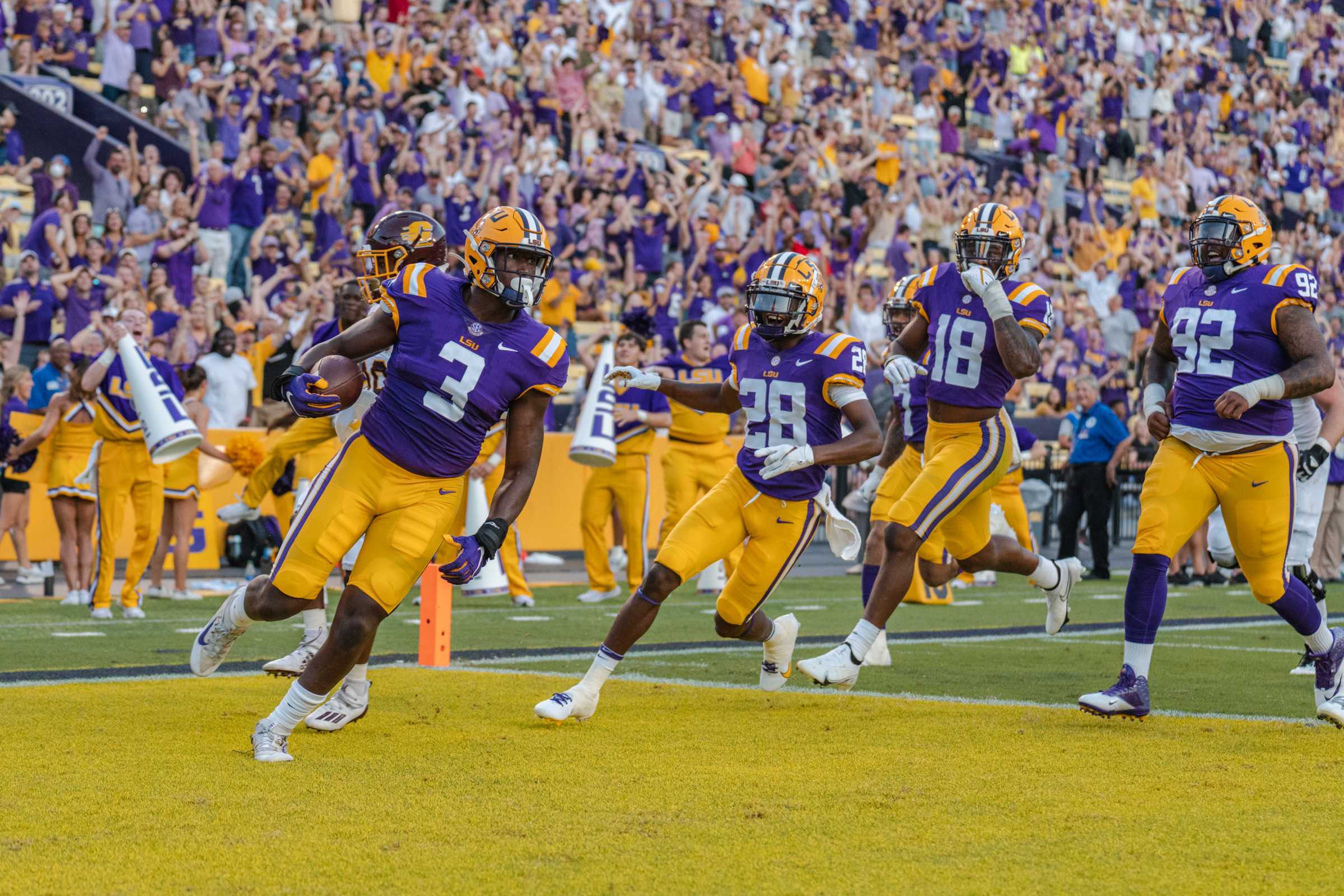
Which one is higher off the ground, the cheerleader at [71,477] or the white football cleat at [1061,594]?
the white football cleat at [1061,594]

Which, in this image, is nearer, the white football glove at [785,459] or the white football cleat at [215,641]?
the white football cleat at [215,641]

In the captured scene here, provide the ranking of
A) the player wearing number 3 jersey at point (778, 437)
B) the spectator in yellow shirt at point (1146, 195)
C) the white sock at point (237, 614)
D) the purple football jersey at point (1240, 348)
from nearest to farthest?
1. the white sock at point (237, 614)
2. the purple football jersey at point (1240, 348)
3. the player wearing number 3 jersey at point (778, 437)
4. the spectator in yellow shirt at point (1146, 195)

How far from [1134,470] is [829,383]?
12.9 metres

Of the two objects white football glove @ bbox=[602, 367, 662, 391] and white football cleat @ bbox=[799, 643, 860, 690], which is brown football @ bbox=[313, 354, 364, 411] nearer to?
white football glove @ bbox=[602, 367, 662, 391]

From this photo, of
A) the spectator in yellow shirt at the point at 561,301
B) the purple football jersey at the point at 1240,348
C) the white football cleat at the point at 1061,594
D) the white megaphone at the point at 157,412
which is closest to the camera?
the purple football jersey at the point at 1240,348

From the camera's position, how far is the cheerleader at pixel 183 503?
1184 centimetres

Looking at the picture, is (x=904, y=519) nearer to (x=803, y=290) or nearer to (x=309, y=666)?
(x=803, y=290)

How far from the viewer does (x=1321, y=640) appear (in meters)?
6.69

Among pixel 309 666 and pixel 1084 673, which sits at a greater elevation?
pixel 309 666

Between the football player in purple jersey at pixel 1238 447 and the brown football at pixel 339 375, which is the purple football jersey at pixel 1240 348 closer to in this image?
the football player in purple jersey at pixel 1238 447

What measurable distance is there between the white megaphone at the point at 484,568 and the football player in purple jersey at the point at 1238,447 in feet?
19.3

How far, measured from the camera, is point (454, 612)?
1145 cm

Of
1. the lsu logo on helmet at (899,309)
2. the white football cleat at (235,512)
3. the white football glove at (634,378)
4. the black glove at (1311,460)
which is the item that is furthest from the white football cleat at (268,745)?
the white football cleat at (235,512)

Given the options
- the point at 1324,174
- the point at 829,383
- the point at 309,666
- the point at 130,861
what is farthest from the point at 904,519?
the point at 1324,174
